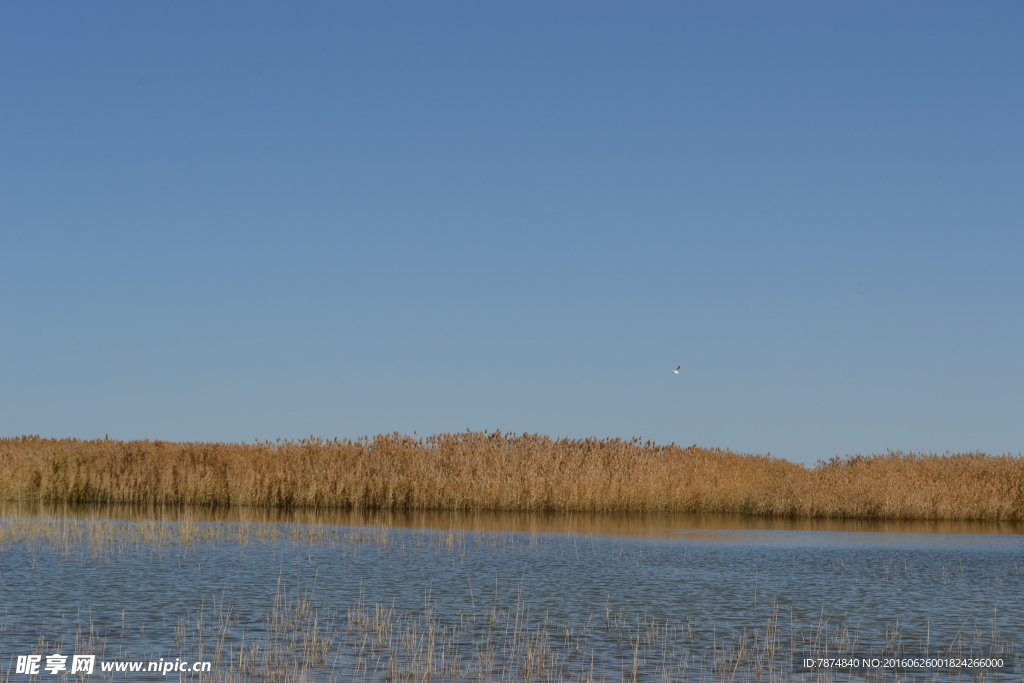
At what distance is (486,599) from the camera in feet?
57.8

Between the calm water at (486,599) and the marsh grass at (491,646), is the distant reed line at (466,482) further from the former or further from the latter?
the marsh grass at (491,646)

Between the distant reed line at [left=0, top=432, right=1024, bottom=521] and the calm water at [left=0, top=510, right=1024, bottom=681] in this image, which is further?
the distant reed line at [left=0, top=432, right=1024, bottom=521]

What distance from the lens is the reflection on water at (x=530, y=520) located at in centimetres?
3092

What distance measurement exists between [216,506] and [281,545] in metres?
14.0

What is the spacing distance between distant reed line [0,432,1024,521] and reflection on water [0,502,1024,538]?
2.34 feet

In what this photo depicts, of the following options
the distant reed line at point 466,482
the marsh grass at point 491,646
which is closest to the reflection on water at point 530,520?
the distant reed line at point 466,482

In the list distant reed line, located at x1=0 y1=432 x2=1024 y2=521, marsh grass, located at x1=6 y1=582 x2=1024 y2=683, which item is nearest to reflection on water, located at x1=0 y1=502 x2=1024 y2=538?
A: distant reed line, located at x1=0 y1=432 x2=1024 y2=521

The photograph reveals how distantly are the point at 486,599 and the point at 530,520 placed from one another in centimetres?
1563

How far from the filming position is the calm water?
12.8 meters

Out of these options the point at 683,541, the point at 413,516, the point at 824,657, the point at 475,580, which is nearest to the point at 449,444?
the point at 413,516

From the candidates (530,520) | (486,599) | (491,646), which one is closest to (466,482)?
(530,520)

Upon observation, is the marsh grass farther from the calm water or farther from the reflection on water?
the reflection on water

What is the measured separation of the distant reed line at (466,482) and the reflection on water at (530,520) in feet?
2.34

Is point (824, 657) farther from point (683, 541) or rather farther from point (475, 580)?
point (683, 541)
